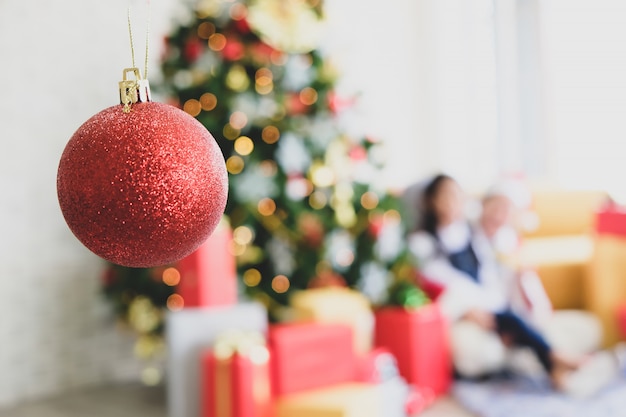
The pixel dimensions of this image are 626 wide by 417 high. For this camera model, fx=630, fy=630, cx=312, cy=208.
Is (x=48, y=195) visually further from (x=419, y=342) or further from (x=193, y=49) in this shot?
(x=419, y=342)

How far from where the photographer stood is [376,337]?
2.74 m

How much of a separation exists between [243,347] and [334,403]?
33cm

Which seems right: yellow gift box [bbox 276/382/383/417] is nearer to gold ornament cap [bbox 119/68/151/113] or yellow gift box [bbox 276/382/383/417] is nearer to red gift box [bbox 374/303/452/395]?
red gift box [bbox 374/303/452/395]

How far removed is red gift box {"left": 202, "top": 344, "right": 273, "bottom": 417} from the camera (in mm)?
1924

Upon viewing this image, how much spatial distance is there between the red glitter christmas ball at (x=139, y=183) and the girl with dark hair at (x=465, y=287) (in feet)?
7.03

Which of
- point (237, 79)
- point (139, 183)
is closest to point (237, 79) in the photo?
point (237, 79)

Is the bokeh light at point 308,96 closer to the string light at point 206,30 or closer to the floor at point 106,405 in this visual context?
the string light at point 206,30

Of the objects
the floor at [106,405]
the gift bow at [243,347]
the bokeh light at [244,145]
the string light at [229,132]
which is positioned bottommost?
the floor at [106,405]

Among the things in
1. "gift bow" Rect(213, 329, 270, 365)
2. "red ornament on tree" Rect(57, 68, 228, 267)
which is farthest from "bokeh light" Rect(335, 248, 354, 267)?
"red ornament on tree" Rect(57, 68, 228, 267)

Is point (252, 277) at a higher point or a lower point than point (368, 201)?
lower

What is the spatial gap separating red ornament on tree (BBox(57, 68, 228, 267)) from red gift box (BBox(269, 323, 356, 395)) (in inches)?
51.2

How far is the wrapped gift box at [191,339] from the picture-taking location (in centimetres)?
211

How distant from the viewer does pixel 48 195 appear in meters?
3.10

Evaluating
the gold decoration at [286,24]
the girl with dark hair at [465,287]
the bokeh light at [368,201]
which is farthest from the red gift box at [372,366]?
the gold decoration at [286,24]
